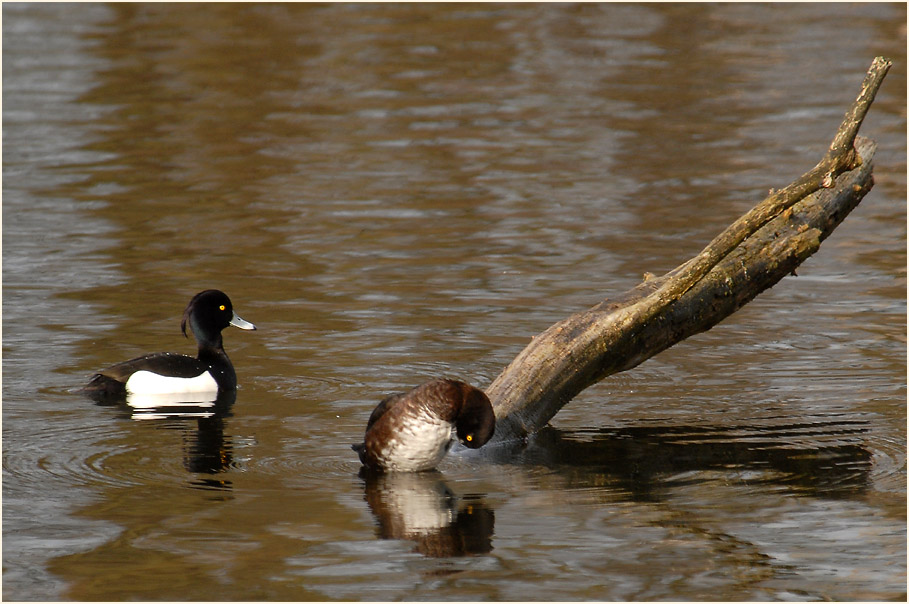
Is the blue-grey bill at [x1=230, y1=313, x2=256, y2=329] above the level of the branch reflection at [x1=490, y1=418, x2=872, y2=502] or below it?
above

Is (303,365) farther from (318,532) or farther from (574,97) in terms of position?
(574,97)

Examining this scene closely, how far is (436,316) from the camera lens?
11492 millimetres

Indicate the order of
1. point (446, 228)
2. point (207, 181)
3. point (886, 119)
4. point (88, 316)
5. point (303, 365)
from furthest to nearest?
point (886, 119), point (207, 181), point (446, 228), point (88, 316), point (303, 365)

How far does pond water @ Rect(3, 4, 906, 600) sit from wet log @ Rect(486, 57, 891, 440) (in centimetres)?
32

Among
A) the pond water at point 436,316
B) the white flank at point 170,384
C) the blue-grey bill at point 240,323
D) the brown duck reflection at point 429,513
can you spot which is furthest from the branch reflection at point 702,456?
the blue-grey bill at point 240,323

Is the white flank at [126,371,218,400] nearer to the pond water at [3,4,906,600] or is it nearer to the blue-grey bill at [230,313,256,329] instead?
the pond water at [3,4,906,600]

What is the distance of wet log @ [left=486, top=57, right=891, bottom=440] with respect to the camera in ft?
28.1

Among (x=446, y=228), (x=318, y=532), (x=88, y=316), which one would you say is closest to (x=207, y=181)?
(x=446, y=228)

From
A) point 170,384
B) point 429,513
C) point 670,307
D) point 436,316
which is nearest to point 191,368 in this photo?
point 170,384

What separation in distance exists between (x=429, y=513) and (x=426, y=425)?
1.82ft

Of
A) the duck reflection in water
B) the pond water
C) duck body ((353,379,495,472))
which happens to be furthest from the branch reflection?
the duck reflection in water

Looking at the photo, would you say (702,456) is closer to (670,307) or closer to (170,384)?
(670,307)

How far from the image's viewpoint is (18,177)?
17484 mm

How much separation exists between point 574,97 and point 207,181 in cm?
711
